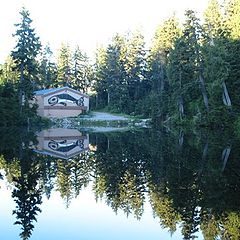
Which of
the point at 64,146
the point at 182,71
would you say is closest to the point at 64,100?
the point at 182,71

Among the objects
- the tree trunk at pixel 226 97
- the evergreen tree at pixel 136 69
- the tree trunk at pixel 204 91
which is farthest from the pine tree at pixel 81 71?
the tree trunk at pixel 226 97

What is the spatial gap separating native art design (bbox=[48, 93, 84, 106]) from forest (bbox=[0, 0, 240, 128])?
18.9 ft

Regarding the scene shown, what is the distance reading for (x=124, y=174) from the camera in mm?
15984

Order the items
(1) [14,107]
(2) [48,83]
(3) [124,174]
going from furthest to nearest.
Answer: (2) [48,83]
(1) [14,107]
(3) [124,174]

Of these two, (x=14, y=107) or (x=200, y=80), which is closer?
(x=200, y=80)

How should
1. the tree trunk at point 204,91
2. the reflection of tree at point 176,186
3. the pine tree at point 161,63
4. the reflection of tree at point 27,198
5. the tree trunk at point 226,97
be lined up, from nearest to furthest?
1. the reflection of tree at point 27,198
2. the reflection of tree at point 176,186
3. the tree trunk at point 226,97
4. the tree trunk at point 204,91
5. the pine tree at point 161,63

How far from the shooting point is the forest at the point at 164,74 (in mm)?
39625

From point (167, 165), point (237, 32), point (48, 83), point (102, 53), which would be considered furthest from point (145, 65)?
point (167, 165)

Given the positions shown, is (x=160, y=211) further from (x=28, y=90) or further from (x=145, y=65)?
(x=145, y=65)

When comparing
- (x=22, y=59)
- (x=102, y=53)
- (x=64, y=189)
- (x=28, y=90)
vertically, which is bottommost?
(x=64, y=189)

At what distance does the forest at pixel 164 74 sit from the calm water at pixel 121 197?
19678 mm

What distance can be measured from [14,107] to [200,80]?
20922 millimetres

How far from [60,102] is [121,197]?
184 ft

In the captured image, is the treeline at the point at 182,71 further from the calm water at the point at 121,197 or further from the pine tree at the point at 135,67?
the calm water at the point at 121,197
